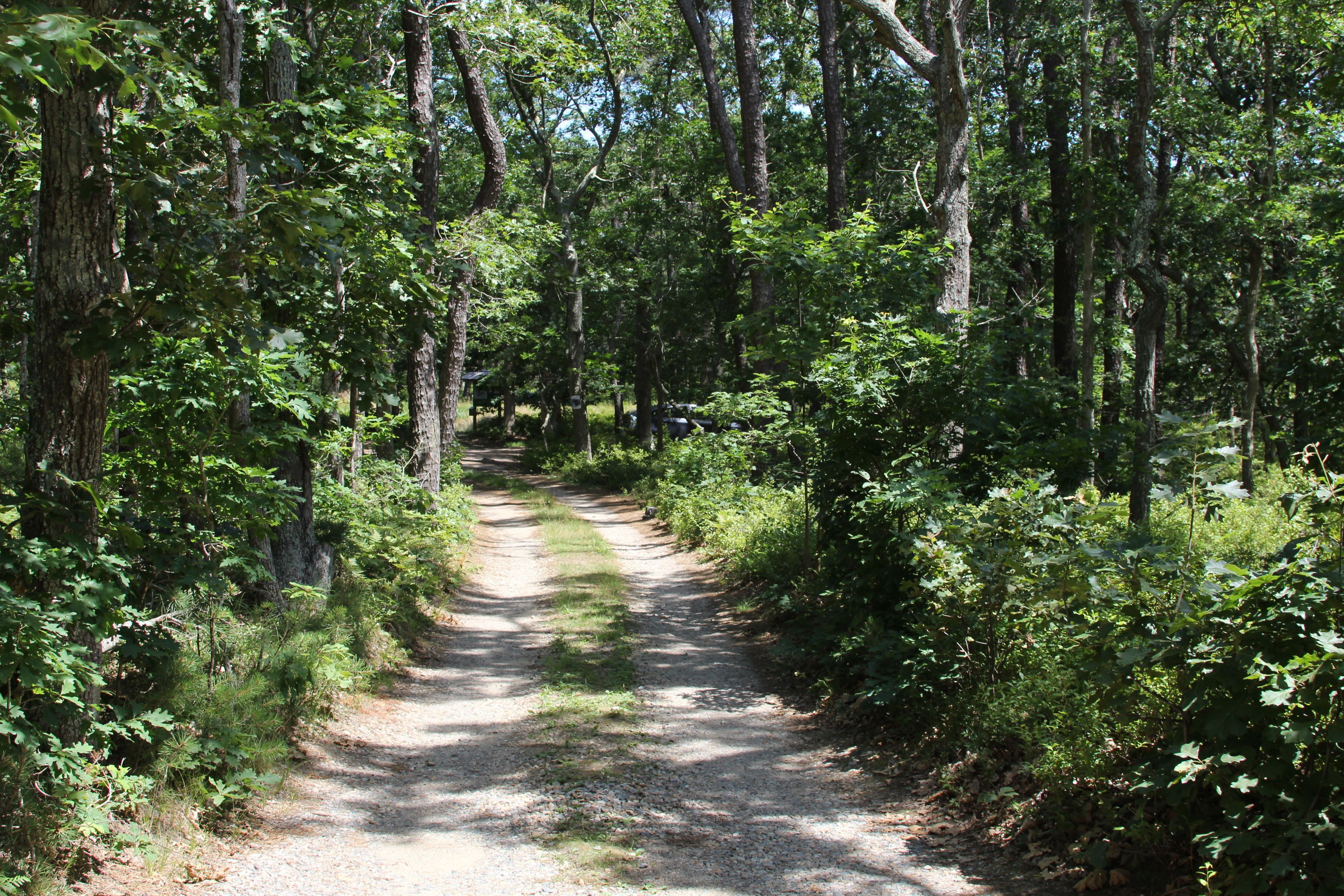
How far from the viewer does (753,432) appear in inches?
551

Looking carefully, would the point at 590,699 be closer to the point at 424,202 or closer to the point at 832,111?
the point at 424,202

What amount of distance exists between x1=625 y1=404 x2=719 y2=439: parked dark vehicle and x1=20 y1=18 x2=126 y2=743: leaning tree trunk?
22087 millimetres

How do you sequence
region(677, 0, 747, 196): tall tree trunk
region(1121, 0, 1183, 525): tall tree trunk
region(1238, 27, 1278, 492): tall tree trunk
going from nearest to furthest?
region(1121, 0, 1183, 525): tall tree trunk
region(1238, 27, 1278, 492): tall tree trunk
region(677, 0, 747, 196): tall tree trunk

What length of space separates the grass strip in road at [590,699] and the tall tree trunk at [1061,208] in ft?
31.1

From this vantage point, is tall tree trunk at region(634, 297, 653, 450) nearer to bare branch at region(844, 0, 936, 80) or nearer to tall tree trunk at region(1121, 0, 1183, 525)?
tall tree trunk at region(1121, 0, 1183, 525)

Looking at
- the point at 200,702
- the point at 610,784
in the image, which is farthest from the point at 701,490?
the point at 200,702

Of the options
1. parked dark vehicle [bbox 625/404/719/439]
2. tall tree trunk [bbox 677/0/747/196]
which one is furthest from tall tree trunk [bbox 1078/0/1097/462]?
parked dark vehicle [bbox 625/404/719/439]

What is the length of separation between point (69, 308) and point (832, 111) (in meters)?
16.0

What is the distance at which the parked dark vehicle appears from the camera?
30.9 meters

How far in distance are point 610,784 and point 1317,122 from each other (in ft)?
55.1

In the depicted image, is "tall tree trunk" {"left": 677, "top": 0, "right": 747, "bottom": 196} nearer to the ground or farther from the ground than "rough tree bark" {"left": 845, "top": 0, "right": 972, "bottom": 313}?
farther from the ground

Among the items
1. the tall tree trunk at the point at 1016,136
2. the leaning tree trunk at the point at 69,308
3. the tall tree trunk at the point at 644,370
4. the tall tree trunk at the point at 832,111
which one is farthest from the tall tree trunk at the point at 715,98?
the leaning tree trunk at the point at 69,308

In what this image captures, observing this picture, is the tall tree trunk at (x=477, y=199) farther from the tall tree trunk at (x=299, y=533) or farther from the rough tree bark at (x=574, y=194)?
the rough tree bark at (x=574, y=194)

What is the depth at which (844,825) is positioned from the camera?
211 inches
